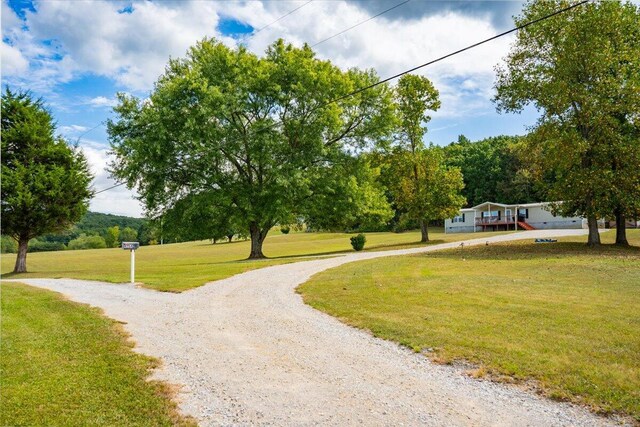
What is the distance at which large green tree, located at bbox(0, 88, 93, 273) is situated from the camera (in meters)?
26.0

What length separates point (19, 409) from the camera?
4699mm

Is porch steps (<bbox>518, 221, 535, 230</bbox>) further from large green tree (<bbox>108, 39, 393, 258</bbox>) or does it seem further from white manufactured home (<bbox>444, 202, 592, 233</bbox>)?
large green tree (<bbox>108, 39, 393, 258</bbox>)

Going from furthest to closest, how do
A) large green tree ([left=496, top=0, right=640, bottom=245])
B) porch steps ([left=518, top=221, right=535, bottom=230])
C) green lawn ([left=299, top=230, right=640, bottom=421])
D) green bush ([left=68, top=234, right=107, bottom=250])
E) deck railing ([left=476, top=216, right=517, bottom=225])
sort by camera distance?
green bush ([left=68, top=234, right=107, bottom=250]) → deck railing ([left=476, top=216, right=517, bottom=225]) → porch steps ([left=518, top=221, right=535, bottom=230]) → large green tree ([left=496, top=0, right=640, bottom=245]) → green lawn ([left=299, top=230, right=640, bottom=421])

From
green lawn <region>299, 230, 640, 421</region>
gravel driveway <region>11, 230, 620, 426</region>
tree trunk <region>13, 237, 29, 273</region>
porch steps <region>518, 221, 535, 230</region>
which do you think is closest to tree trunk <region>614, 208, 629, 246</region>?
green lawn <region>299, 230, 640, 421</region>

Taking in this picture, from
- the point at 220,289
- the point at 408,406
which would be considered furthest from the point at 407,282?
the point at 408,406

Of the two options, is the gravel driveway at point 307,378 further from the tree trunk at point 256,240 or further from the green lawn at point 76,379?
the tree trunk at point 256,240

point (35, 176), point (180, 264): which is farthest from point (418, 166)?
point (35, 176)

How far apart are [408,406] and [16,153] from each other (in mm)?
29991

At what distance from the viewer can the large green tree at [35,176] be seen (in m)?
26.0

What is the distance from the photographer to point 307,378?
5.55 metres

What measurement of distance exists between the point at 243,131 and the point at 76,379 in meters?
25.2

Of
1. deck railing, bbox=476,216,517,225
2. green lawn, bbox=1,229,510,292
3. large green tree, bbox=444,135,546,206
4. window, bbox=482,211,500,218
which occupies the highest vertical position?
large green tree, bbox=444,135,546,206

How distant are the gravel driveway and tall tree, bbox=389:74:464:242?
2857 cm

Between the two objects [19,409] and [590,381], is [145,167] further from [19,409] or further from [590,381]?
[590,381]
